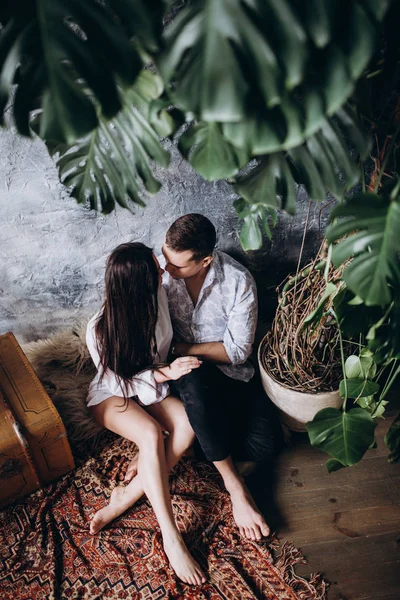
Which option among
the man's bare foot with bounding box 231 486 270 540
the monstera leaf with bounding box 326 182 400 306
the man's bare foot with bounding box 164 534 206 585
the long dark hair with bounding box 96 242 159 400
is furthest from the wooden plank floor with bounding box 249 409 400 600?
the monstera leaf with bounding box 326 182 400 306

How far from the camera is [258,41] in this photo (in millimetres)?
619

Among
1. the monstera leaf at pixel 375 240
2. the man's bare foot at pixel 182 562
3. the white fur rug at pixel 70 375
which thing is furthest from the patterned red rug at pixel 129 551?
the monstera leaf at pixel 375 240

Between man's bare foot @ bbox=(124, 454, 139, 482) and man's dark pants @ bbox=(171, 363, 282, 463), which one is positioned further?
man's bare foot @ bbox=(124, 454, 139, 482)

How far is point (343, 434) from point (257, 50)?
95 cm

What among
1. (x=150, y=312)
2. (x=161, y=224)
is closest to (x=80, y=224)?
(x=161, y=224)

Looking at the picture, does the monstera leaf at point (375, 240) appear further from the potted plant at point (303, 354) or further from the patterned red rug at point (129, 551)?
the patterned red rug at point (129, 551)

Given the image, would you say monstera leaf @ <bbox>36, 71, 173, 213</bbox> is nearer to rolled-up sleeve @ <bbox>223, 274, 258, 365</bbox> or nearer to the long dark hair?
the long dark hair

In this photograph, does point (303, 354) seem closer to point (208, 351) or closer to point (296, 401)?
point (296, 401)

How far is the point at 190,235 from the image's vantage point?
1502mm

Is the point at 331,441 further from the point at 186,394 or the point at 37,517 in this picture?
the point at 37,517

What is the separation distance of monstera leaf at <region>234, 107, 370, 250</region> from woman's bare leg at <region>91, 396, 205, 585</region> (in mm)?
951

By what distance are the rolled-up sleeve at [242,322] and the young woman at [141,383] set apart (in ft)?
0.57

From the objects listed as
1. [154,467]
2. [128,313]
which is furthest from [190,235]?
[154,467]

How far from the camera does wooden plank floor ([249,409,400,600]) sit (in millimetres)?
1443
